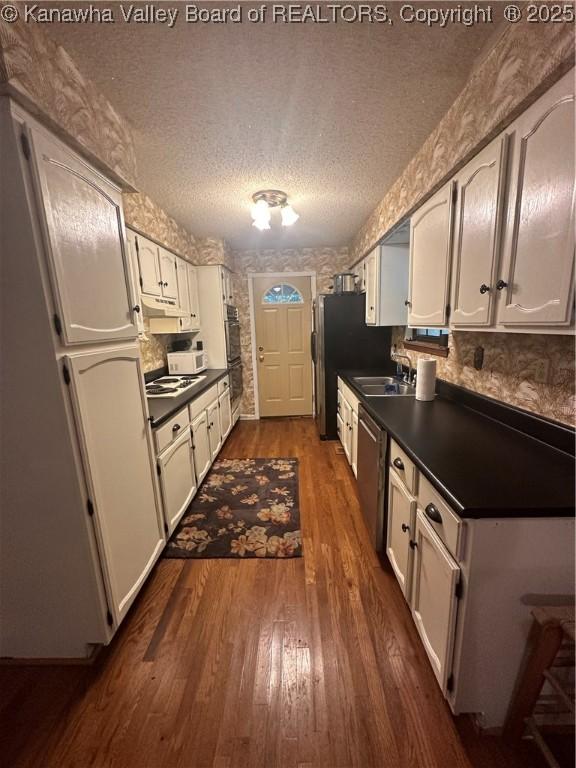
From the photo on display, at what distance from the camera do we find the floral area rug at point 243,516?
6.34ft

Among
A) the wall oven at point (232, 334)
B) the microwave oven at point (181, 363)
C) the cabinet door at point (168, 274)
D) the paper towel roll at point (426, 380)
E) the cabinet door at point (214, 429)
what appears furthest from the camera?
the wall oven at point (232, 334)

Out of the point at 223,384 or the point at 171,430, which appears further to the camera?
the point at 223,384

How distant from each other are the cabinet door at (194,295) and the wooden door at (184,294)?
0.25ft

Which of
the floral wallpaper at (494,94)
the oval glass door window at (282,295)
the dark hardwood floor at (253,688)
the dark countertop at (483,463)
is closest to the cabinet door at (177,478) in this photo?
the dark hardwood floor at (253,688)

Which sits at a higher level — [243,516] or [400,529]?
[400,529]

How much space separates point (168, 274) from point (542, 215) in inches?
106

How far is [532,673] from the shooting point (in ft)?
2.98

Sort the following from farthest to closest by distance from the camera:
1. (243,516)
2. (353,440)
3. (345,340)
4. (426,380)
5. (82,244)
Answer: (345,340) < (353,440) < (243,516) < (426,380) < (82,244)

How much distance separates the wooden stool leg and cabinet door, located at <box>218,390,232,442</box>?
2.84 meters

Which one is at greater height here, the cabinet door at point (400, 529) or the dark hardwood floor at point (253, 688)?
the cabinet door at point (400, 529)

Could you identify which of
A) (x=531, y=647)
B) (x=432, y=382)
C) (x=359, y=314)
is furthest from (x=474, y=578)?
(x=359, y=314)

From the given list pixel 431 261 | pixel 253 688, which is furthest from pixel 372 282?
pixel 253 688

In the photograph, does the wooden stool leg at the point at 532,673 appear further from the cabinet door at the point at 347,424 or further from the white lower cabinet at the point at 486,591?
the cabinet door at the point at 347,424

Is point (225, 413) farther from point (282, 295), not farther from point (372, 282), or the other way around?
point (372, 282)
